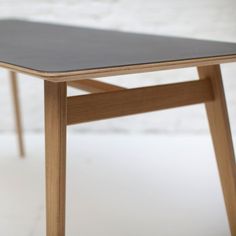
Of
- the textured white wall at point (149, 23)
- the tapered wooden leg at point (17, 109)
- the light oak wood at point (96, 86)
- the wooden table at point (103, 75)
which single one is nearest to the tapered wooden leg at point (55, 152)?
the wooden table at point (103, 75)

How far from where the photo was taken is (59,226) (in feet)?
3.06

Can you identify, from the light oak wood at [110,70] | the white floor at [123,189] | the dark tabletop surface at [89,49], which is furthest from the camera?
the white floor at [123,189]

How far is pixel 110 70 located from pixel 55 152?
6.9 inches

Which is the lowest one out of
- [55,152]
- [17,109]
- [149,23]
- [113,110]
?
[55,152]

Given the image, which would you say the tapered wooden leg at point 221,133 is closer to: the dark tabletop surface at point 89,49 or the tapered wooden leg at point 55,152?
the dark tabletop surface at point 89,49

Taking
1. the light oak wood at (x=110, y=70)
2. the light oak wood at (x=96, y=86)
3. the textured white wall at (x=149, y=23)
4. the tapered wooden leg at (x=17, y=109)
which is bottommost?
the light oak wood at (x=110, y=70)

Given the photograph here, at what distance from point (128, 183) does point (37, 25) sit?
562mm

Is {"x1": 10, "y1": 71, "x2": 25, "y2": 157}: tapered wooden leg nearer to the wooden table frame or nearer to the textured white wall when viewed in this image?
the textured white wall

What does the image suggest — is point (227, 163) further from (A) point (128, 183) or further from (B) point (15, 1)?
(B) point (15, 1)

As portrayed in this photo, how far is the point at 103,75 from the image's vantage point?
86 cm

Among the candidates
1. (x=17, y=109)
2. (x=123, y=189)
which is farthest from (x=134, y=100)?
(x=17, y=109)

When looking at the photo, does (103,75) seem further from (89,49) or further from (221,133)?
(221,133)

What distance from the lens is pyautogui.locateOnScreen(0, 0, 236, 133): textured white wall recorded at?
7.25ft

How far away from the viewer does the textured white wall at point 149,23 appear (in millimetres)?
2209
